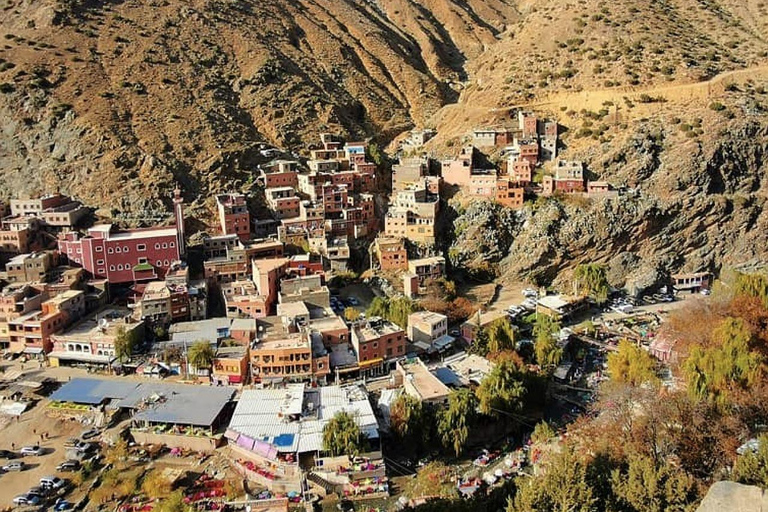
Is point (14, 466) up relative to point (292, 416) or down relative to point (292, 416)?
down

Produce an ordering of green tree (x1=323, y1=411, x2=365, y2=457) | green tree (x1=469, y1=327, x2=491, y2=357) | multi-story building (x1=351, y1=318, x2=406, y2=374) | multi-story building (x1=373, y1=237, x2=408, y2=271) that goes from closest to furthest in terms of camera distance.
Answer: green tree (x1=323, y1=411, x2=365, y2=457) < multi-story building (x1=351, y1=318, x2=406, y2=374) < green tree (x1=469, y1=327, x2=491, y2=357) < multi-story building (x1=373, y1=237, x2=408, y2=271)

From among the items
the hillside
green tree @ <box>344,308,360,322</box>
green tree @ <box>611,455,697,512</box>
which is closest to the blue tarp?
green tree @ <box>344,308,360,322</box>

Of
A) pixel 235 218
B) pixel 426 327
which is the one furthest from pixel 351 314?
pixel 235 218

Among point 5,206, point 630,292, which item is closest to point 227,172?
point 5,206

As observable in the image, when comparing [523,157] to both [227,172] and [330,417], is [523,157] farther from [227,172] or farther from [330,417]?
[330,417]

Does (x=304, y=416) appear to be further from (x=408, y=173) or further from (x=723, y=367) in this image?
(x=408, y=173)

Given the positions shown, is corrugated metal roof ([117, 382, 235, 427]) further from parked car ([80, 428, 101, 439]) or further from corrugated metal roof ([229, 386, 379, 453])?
parked car ([80, 428, 101, 439])
